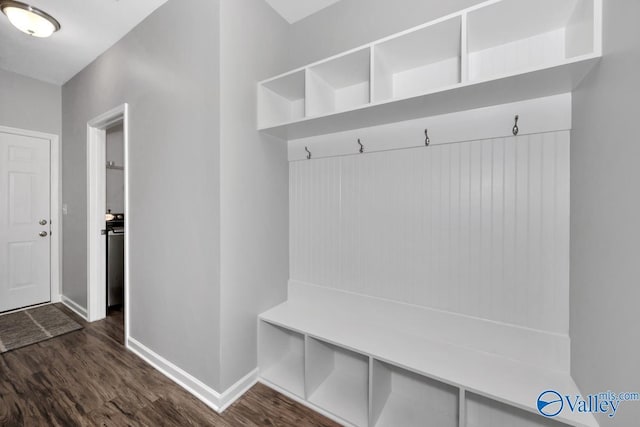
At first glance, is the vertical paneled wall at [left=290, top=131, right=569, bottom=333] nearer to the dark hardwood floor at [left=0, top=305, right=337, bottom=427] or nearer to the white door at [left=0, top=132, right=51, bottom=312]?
the dark hardwood floor at [left=0, top=305, right=337, bottom=427]

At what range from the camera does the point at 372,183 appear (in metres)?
1.78

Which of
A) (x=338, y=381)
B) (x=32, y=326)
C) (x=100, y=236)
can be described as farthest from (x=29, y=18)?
(x=338, y=381)

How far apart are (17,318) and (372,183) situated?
382cm

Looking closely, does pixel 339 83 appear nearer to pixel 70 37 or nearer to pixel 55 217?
pixel 70 37

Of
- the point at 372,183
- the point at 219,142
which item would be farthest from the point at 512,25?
the point at 219,142

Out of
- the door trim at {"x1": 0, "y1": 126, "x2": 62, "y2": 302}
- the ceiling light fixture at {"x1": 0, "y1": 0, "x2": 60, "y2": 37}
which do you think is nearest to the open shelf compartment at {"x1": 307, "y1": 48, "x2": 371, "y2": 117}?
the ceiling light fixture at {"x1": 0, "y1": 0, "x2": 60, "y2": 37}

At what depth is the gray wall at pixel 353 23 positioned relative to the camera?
1.60 m

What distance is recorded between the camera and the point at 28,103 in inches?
117

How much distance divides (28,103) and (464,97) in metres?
4.31

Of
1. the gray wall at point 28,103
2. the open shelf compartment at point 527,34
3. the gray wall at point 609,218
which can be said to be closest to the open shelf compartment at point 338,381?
the gray wall at point 609,218

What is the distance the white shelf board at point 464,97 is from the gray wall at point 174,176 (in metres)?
0.56

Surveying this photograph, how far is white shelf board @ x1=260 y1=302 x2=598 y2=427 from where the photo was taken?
1149 millimetres

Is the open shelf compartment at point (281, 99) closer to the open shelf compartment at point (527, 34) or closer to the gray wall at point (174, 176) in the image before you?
the gray wall at point (174, 176)

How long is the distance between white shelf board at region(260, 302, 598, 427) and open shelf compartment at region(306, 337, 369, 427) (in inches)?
7.7
